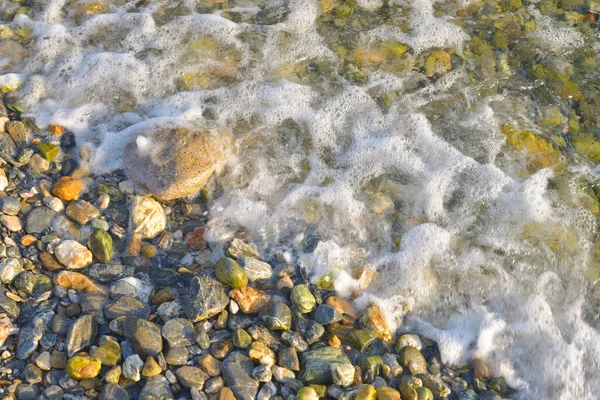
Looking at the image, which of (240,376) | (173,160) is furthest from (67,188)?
(240,376)

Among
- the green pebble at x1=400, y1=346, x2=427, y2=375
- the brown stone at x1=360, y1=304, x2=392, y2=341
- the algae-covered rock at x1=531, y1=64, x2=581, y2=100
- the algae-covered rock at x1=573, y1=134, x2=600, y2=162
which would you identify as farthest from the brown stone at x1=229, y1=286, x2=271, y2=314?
the algae-covered rock at x1=531, y1=64, x2=581, y2=100

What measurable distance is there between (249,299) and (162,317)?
0.46m

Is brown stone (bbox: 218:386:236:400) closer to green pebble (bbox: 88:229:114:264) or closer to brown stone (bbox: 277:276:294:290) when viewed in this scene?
brown stone (bbox: 277:276:294:290)

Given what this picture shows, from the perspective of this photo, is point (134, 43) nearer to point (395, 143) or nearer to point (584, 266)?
point (395, 143)

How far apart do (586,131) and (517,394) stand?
7.45 feet

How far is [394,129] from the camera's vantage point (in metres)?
3.86

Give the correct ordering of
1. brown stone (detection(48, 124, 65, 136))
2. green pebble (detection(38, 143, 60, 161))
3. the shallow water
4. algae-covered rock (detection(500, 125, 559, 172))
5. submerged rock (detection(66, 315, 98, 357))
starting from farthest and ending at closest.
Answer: algae-covered rock (detection(500, 125, 559, 172))
brown stone (detection(48, 124, 65, 136))
green pebble (detection(38, 143, 60, 161))
the shallow water
submerged rock (detection(66, 315, 98, 357))

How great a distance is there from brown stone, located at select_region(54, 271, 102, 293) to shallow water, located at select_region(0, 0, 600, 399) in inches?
33.8

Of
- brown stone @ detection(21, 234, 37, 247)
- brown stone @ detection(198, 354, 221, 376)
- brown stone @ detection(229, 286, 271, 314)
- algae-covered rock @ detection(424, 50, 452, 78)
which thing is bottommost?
brown stone @ detection(198, 354, 221, 376)

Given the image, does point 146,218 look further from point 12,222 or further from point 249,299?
point 249,299

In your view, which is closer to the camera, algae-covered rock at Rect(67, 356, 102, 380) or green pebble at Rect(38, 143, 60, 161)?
algae-covered rock at Rect(67, 356, 102, 380)

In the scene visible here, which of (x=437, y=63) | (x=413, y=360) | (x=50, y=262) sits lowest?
(x=413, y=360)

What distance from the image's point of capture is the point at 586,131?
13.1ft

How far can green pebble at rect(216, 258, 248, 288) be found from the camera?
2783 mm
